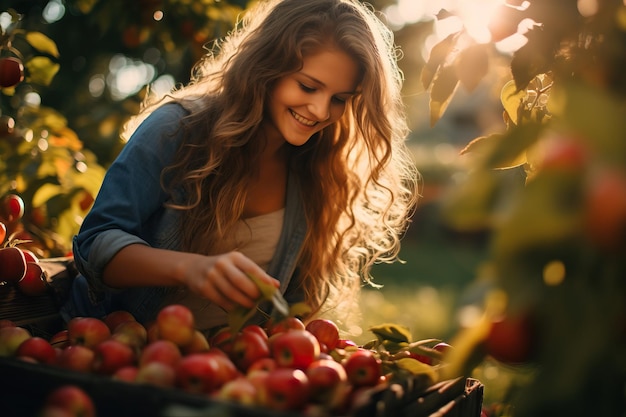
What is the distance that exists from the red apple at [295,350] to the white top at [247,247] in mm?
853

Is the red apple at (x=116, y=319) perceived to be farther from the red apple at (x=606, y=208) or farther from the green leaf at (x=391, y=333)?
the red apple at (x=606, y=208)

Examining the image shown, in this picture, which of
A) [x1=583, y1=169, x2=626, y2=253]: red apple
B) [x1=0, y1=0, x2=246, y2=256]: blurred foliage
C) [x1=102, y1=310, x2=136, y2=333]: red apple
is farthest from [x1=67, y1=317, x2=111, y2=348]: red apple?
[x1=583, y1=169, x2=626, y2=253]: red apple

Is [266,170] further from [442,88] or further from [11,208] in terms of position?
[442,88]

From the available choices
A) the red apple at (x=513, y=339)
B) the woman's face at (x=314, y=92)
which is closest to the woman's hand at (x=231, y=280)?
the red apple at (x=513, y=339)

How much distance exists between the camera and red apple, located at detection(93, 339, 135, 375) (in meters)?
1.24

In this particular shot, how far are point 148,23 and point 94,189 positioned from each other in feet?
2.86

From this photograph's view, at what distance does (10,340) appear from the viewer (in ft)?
4.53

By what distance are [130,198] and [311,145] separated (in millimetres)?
747

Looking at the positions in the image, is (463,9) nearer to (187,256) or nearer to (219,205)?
(187,256)

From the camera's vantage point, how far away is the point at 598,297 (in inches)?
34.3

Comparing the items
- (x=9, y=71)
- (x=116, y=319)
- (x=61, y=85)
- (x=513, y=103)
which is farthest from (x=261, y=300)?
(x=61, y=85)

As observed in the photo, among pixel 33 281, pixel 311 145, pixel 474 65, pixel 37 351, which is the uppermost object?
pixel 474 65

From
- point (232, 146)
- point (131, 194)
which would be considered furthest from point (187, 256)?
point (232, 146)

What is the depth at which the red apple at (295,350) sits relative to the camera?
125cm
